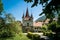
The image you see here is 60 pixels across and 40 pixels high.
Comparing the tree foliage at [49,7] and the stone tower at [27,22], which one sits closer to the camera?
the tree foliage at [49,7]

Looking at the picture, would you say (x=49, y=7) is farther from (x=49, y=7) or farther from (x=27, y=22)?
(x=27, y=22)

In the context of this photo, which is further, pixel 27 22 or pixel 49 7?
pixel 27 22

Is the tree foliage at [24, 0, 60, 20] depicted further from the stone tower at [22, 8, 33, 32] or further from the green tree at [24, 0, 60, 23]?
the stone tower at [22, 8, 33, 32]

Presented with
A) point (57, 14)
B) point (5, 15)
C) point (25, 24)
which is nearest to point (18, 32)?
point (5, 15)

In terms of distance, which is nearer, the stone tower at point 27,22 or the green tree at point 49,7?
the green tree at point 49,7

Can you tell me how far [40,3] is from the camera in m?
9.44

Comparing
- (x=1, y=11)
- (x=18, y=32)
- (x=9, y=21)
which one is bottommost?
(x=18, y=32)

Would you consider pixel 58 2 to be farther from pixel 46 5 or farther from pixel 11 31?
pixel 11 31

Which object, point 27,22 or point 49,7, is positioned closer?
point 49,7

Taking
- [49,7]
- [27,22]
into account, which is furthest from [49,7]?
[27,22]

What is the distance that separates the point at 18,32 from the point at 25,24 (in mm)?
34979

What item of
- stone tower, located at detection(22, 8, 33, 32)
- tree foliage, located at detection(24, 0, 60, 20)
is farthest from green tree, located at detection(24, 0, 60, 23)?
stone tower, located at detection(22, 8, 33, 32)

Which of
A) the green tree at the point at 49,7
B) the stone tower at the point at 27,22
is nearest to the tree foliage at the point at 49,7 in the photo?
the green tree at the point at 49,7

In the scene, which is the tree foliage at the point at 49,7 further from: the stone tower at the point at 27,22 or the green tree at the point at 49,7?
the stone tower at the point at 27,22
